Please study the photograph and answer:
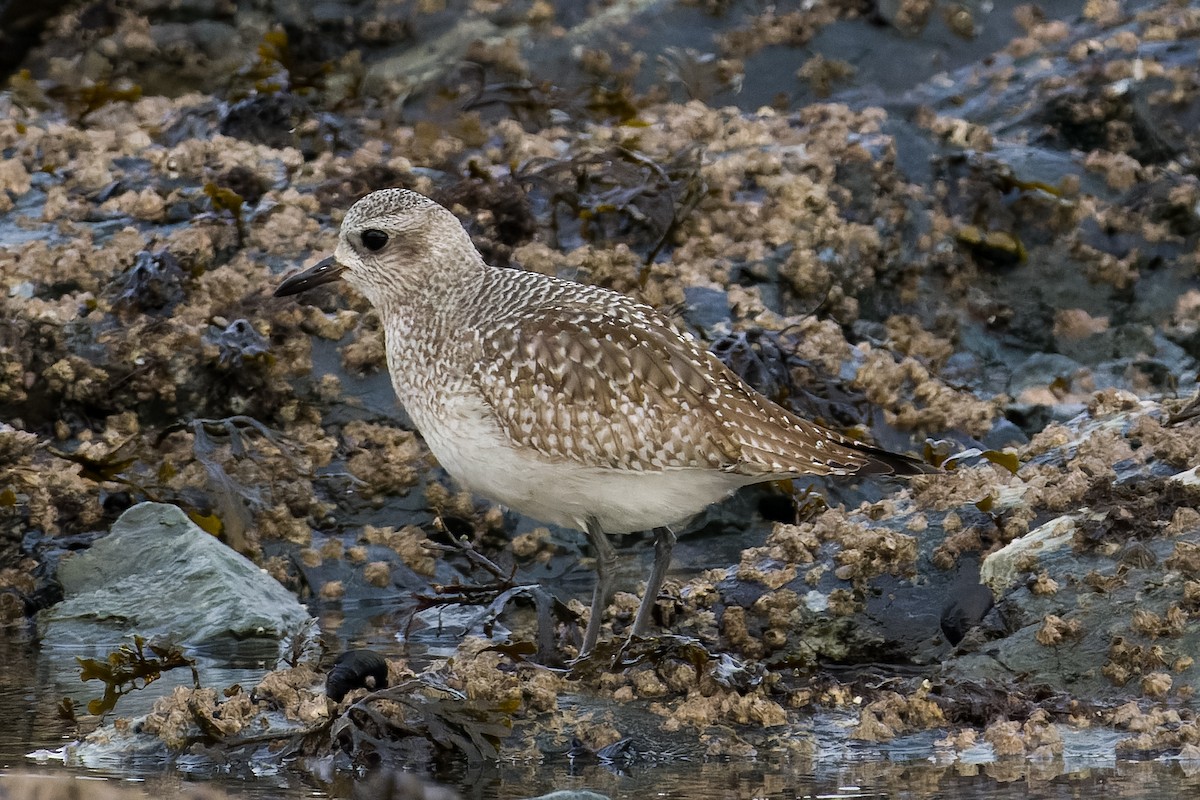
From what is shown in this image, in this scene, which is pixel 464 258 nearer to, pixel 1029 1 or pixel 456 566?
pixel 456 566

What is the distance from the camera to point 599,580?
6.03m

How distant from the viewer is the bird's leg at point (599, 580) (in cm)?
588

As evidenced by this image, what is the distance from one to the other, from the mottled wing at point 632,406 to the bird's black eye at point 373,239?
85cm

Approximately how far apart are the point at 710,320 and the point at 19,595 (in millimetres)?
3821

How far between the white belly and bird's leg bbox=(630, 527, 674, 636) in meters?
0.22

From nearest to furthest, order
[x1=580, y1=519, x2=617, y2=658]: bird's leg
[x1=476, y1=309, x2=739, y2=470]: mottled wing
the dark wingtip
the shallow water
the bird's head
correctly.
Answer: the shallow water, [x1=476, y1=309, x2=739, y2=470]: mottled wing, the dark wingtip, [x1=580, y1=519, x2=617, y2=658]: bird's leg, the bird's head

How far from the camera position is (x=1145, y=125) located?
35.8 ft

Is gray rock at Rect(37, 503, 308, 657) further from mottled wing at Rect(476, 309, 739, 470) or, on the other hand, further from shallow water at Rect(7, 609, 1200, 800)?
mottled wing at Rect(476, 309, 739, 470)

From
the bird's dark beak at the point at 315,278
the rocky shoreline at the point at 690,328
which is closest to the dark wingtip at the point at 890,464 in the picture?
the rocky shoreline at the point at 690,328

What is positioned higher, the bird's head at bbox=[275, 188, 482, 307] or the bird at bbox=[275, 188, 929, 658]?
the bird's head at bbox=[275, 188, 482, 307]

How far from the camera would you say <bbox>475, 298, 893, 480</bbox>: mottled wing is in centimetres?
559

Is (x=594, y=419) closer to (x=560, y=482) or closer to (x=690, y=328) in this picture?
(x=560, y=482)

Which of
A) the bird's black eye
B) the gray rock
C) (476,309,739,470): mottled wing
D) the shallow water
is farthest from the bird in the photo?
the gray rock

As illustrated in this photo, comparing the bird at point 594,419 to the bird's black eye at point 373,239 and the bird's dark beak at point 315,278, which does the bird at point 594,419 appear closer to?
the bird's black eye at point 373,239
